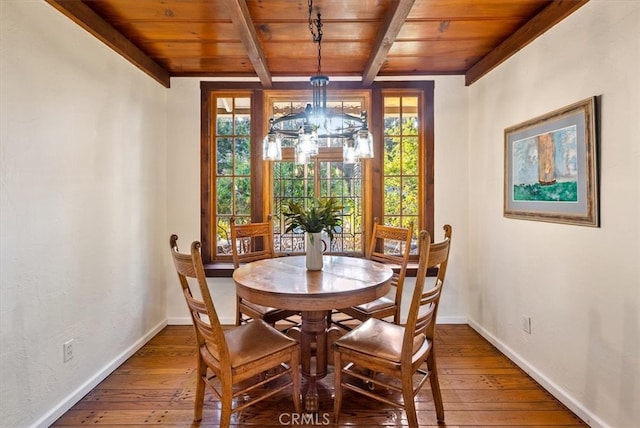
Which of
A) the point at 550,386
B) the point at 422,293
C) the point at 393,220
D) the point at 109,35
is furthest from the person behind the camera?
the point at 393,220

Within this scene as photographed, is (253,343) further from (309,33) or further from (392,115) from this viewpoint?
(392,115)

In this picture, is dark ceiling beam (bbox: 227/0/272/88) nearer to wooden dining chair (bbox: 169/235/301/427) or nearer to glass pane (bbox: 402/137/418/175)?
wooden dining chair (bbox: 169/235/301/427)

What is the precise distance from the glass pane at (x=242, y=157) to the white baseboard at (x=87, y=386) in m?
1.77

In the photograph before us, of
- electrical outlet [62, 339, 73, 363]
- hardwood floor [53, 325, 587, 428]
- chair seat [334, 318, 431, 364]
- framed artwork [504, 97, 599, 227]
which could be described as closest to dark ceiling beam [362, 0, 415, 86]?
framed artwork [504, 97, 599, 227]

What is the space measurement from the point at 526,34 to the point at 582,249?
1588 millimetres

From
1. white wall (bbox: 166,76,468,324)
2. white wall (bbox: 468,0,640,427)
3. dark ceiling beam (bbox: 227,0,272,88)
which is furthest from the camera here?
white wall (bbox: 166,76,468,324)

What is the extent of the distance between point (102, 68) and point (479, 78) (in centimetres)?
321

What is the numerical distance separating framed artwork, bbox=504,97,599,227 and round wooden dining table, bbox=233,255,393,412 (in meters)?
1.18

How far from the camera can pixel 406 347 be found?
5.12 feet

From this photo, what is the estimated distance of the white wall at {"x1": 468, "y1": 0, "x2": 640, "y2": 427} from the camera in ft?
5.23

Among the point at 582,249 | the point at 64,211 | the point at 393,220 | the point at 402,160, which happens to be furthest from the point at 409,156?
the point at 64,211

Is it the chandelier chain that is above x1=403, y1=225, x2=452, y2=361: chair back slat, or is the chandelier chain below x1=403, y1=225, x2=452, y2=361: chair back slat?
above

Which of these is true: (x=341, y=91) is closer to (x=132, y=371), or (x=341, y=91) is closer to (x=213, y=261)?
(x=213, y=261)

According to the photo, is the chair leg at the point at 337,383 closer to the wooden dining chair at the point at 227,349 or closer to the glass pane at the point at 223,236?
the wooden dining chair at the point at 227,349
